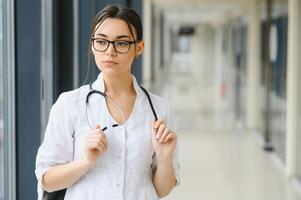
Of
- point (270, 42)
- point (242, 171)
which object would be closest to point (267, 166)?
point (242, 171)

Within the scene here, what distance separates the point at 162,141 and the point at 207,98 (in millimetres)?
22086

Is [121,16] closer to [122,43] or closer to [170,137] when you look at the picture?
[122,43]

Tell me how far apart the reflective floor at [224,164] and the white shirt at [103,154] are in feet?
19.7

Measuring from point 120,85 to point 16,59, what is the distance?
1074 millimetres

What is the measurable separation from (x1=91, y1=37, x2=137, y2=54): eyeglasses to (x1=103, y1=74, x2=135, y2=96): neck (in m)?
0.10

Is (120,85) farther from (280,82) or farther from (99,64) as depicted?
(280,82)

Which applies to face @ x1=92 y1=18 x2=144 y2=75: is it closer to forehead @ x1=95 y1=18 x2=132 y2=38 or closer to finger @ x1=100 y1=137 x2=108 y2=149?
forehead @ x1=95 y1=18 x2=132 y2=38

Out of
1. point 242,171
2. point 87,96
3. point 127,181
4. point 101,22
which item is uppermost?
point 101,22

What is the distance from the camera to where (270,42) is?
11867mm

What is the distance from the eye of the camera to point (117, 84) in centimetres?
213

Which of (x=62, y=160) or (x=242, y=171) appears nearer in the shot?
(x=62, y=160)

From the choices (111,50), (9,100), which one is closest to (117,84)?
(111,50)

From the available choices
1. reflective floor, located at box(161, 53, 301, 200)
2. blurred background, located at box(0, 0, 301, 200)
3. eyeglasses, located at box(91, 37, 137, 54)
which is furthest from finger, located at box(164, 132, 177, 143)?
reflective floor, located at box(161, 53, 301, 200)

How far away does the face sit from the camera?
2043 millimetres
